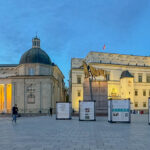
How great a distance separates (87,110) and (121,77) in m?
46.4

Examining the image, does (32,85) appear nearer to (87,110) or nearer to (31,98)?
(31,98)

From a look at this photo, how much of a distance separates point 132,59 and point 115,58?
6515 millimetres

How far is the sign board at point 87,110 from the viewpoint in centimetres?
2456

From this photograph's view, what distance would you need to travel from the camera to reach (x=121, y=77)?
227ft

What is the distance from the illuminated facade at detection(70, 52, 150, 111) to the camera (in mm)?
67750

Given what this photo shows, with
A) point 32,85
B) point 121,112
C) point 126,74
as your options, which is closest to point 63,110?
point 121,112

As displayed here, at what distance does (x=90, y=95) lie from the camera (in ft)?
116

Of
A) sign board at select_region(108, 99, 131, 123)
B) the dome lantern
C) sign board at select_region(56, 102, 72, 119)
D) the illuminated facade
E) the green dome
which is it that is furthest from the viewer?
the dome lantern

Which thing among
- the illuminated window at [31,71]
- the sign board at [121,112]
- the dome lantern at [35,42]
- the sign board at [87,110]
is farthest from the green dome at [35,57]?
the sign board at [121,112]

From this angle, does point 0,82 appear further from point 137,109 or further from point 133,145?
point 133,145

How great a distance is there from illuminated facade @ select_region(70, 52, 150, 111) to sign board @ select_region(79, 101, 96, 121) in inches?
1619

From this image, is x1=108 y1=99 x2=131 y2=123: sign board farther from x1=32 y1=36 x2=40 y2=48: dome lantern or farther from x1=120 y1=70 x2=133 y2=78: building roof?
x1=32 y1=36 x2=40 y2=48: dome lantern

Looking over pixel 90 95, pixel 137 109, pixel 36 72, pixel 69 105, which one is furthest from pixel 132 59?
pixel 69 105

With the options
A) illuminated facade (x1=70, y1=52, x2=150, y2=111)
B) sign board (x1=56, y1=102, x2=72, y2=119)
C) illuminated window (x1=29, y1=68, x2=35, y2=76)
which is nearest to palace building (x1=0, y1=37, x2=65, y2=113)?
illuminated window (x1=29, y1=68, x2=35, y2=76)
